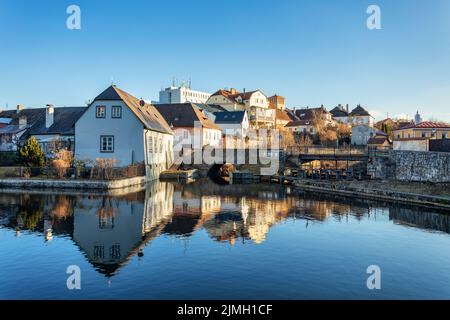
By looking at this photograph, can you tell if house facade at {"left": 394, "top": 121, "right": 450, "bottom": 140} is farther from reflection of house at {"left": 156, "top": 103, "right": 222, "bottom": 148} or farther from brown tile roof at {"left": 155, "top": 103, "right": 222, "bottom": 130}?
brown tile roof at {"left": 155, "top": 103, "right": 222, "bottom": 130}

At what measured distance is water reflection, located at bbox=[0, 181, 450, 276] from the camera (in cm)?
1723

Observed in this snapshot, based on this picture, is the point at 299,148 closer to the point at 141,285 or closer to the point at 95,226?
the point at 95,226

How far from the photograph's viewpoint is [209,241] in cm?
1722

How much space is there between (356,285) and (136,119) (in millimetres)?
32329

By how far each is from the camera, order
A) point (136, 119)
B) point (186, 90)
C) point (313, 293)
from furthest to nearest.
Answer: point (186, 90) → point (136, 119) → point (313, 293)

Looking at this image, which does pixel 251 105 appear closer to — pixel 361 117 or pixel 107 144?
pixel 361 117

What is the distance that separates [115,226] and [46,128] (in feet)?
114

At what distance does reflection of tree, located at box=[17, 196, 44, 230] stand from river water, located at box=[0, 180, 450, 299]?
12 cm

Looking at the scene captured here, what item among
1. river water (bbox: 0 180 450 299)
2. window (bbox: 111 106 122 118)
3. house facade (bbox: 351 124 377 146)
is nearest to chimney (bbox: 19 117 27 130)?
window (bbox: 111 106 122 118)

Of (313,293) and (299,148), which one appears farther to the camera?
(299,148)

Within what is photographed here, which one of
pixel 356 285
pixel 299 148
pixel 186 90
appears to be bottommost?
pixel 356 285

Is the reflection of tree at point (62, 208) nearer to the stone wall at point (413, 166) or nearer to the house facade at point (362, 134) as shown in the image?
the stone wall at point (413, 166)

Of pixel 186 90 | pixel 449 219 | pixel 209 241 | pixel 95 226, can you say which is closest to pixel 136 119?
pixel 95 226

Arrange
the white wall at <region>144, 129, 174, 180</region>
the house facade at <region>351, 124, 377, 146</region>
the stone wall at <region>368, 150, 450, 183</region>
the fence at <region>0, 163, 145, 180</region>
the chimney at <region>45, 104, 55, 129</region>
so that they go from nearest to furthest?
the stone wall at <region>368, 150, 450, 183</region> < the fence at <region>0, 163, 145, 180</region> < the white wall at <region>144, 129, 174, 180</region> < the chimney at <region>45, 104, 55, 129</region> < the house facade at <region>351, 124, 377, 146</region>
